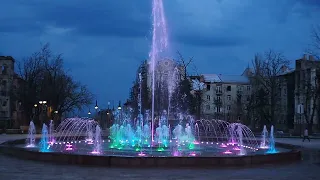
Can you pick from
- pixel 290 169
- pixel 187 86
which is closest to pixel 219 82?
pixel 187 86

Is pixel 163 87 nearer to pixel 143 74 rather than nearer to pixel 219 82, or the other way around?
pixel 143 74

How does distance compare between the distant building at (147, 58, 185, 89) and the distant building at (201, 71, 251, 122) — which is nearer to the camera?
the distant building at (147, 58, 185, 89)

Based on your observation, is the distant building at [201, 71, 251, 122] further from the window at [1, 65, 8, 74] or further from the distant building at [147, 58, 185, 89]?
the window at [1, 65, 8, 74]

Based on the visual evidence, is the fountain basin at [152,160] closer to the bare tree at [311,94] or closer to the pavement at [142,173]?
the pavement at [142,173]

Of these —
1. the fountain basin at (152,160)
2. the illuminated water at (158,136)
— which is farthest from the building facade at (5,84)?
the fountain basin at (152,160)

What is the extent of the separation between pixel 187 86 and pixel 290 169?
5378cm

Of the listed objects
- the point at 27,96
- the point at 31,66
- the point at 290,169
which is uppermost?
the point at 31,66

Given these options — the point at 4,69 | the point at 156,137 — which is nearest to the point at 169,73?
the point at 4,69

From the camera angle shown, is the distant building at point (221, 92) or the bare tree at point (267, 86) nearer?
the bare tree at point (267, 86)

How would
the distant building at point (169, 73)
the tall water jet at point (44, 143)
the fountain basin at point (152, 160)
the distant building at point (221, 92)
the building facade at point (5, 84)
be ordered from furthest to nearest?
the distant building at point (221, 92) → the building facade at point (5, 84) → the distant building at point (169, 73) → the tall water jet at point (44, 143) → the fountain basin at point (152, 160)

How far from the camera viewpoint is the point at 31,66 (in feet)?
222

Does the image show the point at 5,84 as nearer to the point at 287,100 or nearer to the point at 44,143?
the point at 287,100

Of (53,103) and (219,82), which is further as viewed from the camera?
(219,82)

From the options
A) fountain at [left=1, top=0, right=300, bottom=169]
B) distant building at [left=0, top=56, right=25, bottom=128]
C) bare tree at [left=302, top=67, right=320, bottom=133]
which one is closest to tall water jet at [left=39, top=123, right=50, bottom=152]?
fountain at [left=1, top=0, right=300, bottom=169]
